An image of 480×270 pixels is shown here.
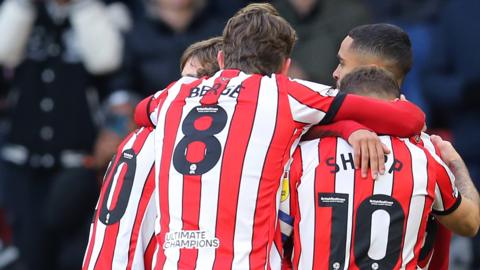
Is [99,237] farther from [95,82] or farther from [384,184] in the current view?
[95,82]

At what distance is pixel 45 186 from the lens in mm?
9609

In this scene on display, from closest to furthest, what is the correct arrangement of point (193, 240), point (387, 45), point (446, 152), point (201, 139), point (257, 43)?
point (193, 240) → point (201, 139) → point (257, 43) → point (446, 152) → point (387, 45)

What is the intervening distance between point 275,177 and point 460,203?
A: 81 centimetres

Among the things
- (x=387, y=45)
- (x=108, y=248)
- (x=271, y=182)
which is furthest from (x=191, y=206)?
(x=387, y=45)

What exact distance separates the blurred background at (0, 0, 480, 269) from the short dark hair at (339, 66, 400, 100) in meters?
3.62

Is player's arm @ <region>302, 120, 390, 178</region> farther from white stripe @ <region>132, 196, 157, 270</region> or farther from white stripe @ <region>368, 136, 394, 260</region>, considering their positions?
white stripe @ <region>132, 196, 157, 270</region>

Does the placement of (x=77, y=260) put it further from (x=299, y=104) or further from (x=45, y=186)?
(x=299, y=104)

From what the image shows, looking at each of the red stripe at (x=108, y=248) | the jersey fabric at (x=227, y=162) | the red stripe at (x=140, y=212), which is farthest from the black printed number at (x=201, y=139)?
the red stripe at (x=108, y=248)

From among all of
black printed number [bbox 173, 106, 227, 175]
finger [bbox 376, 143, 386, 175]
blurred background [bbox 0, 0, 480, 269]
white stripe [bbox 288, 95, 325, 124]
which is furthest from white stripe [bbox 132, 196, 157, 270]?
blurred background [bbox 0, 0, 480, 269]

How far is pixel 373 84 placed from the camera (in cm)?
562

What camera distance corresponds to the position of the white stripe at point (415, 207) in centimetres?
538

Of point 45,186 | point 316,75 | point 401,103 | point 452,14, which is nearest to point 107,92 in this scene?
point 45,186

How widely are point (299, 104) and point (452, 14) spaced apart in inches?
168

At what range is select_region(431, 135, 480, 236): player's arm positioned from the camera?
18.4 ft
